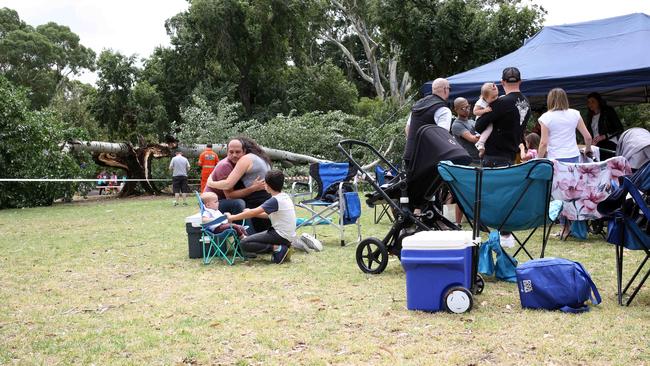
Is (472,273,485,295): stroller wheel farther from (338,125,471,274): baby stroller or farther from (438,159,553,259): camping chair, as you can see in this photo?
(338,125,471,274): baby stroller

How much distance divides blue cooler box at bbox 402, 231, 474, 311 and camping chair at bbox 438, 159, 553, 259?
0.56 meters

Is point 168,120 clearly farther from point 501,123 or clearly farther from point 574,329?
point 574,329

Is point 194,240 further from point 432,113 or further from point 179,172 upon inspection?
point 179,172

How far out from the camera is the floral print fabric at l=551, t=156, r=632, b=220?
6547 mm

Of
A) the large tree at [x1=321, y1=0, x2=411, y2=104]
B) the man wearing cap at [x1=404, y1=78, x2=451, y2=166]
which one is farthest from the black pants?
the large tree at [x1=321, y1=0, x2=411, y2=104]

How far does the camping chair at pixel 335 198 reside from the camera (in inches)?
300

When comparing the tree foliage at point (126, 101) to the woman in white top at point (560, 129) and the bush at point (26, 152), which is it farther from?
the woman in white top at point (560, 129)

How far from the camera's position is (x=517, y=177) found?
477cm

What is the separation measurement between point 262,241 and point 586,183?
3.48m

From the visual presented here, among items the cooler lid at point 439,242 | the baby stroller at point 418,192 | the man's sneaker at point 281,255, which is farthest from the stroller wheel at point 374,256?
the cooler lid at point 439,242

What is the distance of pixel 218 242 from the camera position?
6.70 meters

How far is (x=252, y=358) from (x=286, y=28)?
27.6m

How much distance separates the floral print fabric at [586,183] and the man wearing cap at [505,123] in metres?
0.52

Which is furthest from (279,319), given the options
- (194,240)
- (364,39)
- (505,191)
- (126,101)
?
(364,39)
